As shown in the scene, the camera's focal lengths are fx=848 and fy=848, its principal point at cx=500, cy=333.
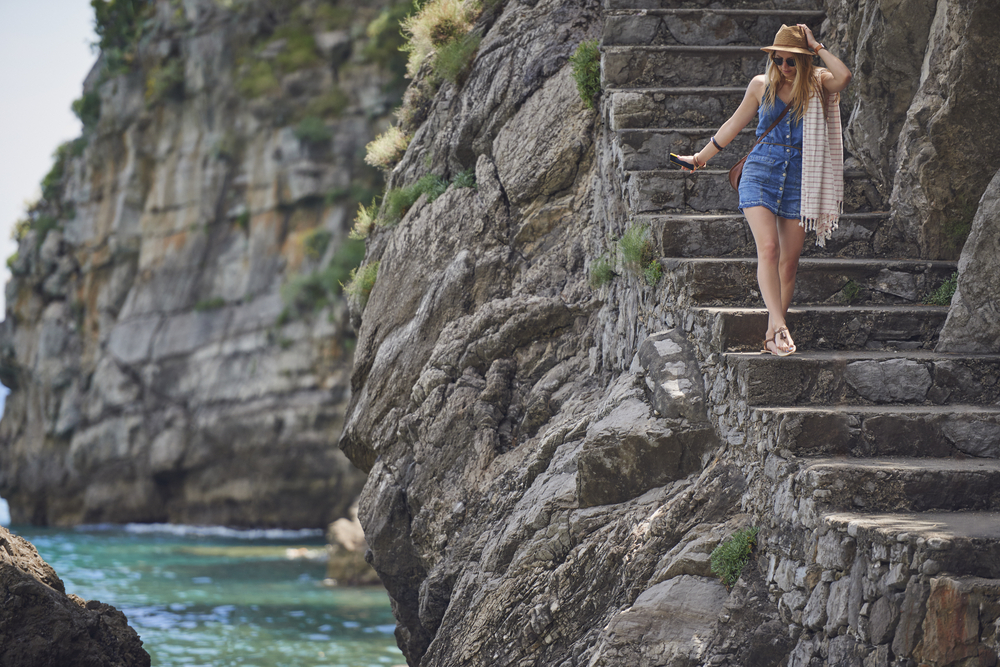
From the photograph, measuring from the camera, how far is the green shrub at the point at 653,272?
575cm

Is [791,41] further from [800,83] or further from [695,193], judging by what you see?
[695,193]

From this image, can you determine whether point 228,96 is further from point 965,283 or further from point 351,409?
point 965,283

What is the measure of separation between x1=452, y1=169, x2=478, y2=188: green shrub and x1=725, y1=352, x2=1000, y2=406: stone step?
4.69 meters

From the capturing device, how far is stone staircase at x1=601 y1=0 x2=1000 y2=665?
345 centimetres

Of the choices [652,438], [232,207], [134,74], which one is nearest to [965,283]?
[652,438]

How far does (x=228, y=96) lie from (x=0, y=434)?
1652 cm

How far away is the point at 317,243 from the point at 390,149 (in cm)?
1637

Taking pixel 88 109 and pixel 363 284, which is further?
pixel 88 109

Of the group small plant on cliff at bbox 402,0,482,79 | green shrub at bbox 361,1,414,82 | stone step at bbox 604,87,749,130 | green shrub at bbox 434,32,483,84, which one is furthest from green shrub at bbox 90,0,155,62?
stone step at bbox 604,87,749,130

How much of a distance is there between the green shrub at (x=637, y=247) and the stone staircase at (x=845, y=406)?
0.08 meters

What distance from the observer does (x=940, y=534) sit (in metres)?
3.33

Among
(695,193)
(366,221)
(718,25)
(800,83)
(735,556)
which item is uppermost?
(718,25)

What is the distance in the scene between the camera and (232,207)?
2848 cm

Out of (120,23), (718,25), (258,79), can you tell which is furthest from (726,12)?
(120,23)
